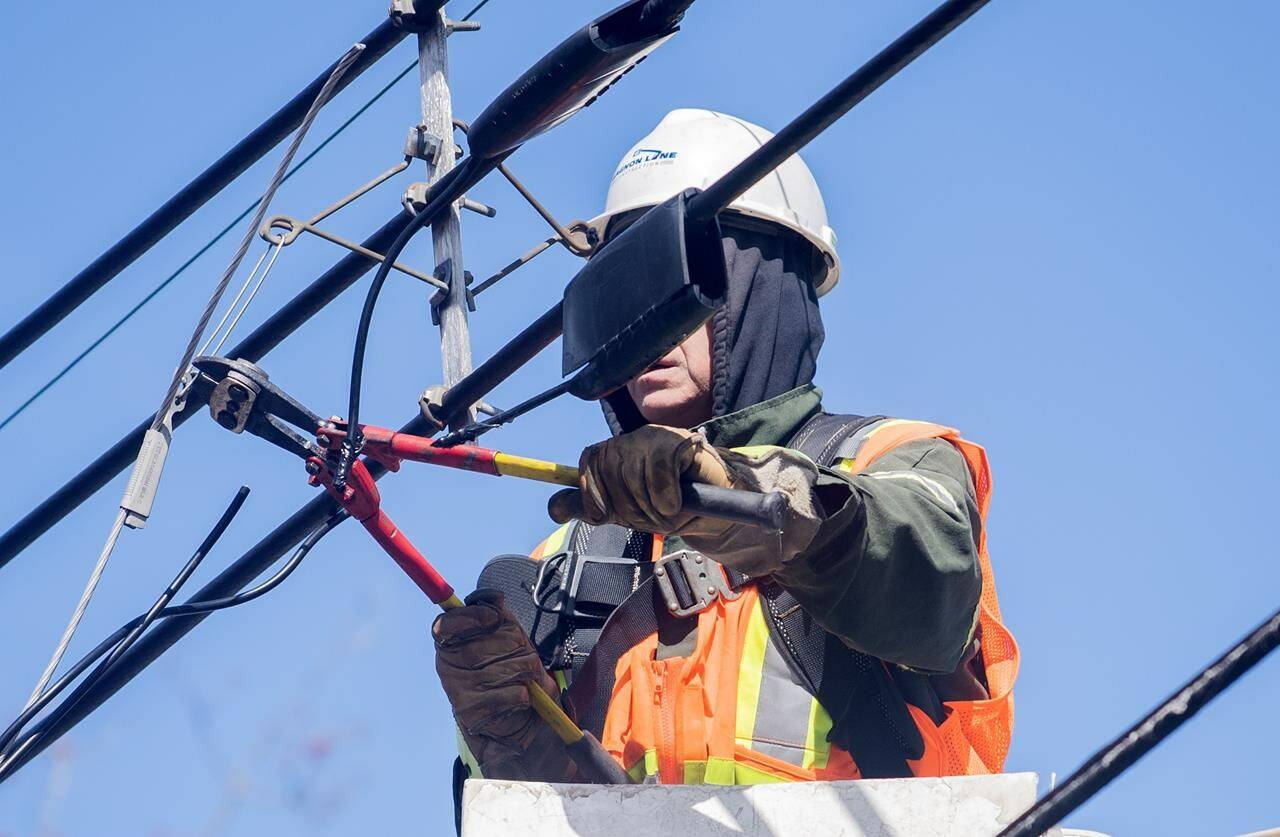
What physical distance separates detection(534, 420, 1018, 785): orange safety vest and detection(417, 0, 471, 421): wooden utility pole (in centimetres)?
144

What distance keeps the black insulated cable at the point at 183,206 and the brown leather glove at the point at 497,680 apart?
2.24 metres

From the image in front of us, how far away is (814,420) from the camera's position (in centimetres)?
499

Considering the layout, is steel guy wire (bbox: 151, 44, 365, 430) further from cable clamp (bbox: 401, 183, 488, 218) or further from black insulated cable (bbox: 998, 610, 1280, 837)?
black insulated cable (bbox: 998, 610, 1280, 837)

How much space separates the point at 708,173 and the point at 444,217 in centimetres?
86

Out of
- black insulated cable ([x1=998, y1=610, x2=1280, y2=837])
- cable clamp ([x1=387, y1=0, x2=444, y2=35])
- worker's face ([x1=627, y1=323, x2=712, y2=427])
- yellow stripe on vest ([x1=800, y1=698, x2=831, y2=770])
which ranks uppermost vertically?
cable clamp ([x1=387, y1=0, x2=444, y2=35])

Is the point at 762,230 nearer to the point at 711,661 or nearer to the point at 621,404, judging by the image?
the point at 621,404

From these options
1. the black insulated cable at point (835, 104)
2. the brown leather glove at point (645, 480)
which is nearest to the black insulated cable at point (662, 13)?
the black insulated cable at point (835, 104)

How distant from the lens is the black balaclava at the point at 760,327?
5.05 m

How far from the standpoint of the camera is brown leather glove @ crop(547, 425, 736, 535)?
12.6ft

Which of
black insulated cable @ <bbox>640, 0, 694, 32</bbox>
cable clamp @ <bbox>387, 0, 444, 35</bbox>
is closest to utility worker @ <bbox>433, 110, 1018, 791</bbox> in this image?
black insulated cable @ <bbox>640, 0, 694, 32</bbox>

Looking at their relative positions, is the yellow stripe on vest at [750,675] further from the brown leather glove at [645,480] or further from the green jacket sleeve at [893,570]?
the brown leather glove at [645,480]

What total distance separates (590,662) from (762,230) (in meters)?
1.28

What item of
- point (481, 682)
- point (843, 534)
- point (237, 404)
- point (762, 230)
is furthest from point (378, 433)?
point (762, 230)

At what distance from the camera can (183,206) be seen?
267 inches
